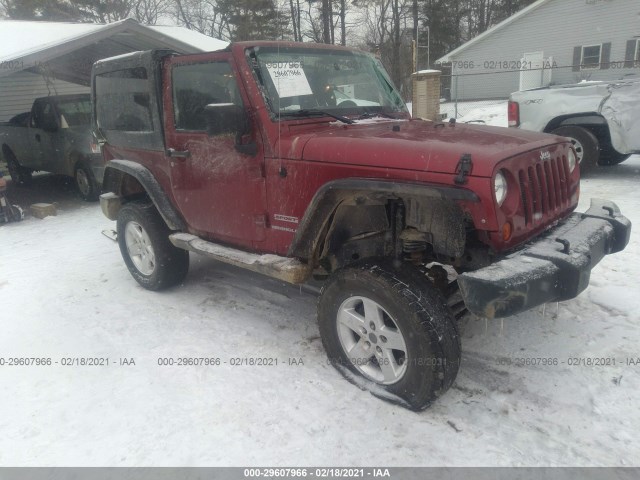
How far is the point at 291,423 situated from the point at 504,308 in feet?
4.41

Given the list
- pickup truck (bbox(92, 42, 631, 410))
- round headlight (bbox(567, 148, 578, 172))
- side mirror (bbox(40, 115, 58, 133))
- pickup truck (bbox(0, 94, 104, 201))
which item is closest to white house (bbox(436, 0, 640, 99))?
pickup truck (bbox(0, 94, 104, 201))

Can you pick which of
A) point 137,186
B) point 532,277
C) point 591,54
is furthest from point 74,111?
point 591,54

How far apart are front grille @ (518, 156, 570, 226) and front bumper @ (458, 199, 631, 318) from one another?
6.8 inches

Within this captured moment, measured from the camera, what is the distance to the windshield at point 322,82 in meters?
3.29

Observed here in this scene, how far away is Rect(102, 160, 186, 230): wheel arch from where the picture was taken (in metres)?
4.13

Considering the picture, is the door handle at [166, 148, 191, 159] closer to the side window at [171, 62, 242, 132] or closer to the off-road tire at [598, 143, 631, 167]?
the side window at [171, 62, 242, 132]

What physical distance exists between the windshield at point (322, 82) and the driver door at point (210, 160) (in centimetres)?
23

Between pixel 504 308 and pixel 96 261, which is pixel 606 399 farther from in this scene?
pixel 96 261

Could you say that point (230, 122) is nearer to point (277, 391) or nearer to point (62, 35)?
point (277, 391)

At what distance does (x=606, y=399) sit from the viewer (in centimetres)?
273

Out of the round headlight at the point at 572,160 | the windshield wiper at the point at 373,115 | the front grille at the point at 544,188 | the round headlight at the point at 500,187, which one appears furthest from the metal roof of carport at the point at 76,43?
the round headlight at the point at 500,187

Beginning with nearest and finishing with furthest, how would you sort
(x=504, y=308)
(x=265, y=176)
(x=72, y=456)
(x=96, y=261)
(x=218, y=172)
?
(x=504, y=308) < (x=72, y=456) < (x=265, y=176) < (x=218, y=172) < (x=96, y=261)

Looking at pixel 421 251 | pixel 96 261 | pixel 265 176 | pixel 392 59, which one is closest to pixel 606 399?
pixel 421 251

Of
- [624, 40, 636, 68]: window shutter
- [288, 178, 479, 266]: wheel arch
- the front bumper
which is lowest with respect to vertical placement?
the front bumper
